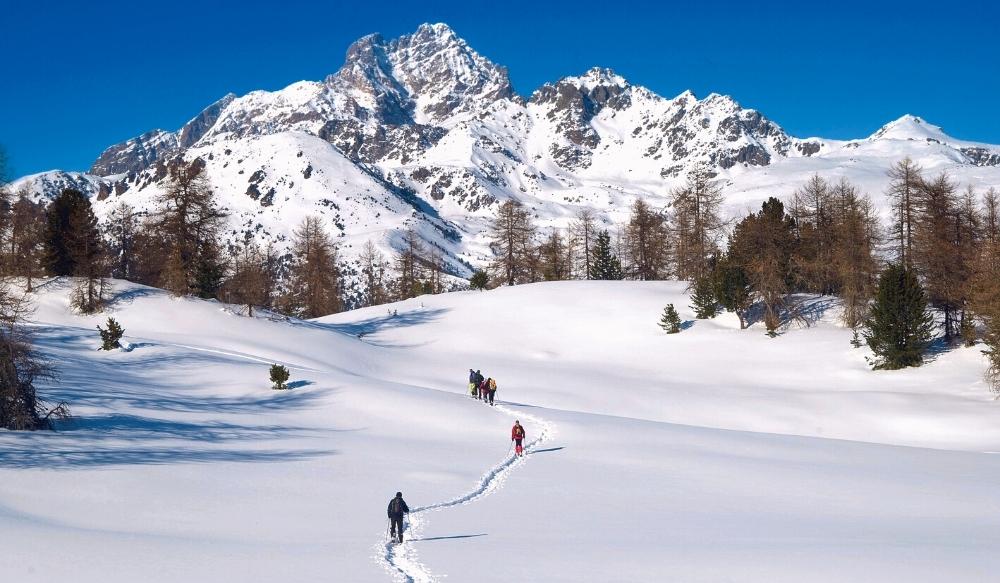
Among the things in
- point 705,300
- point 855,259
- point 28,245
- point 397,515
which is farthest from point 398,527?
point 855,259

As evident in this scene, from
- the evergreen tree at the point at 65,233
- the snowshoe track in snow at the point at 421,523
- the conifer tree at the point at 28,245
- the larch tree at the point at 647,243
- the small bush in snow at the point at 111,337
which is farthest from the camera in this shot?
the larch tree at the point at 647,243

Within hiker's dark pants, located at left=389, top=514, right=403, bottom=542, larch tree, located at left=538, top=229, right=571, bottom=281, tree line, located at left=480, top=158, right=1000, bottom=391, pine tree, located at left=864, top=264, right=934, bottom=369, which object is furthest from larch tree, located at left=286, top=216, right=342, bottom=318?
hiker's dark pants, located at left=389, top=514, right=403, bottom=542

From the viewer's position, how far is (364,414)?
2897 centimetres

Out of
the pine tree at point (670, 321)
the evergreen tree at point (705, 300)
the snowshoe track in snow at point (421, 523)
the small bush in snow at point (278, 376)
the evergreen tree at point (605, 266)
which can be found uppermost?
the evergreen tree at point (605, 266)

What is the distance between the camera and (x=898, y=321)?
38.4m

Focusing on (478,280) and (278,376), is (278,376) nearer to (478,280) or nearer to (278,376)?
(278,376)

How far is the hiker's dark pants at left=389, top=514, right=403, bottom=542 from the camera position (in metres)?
14.4

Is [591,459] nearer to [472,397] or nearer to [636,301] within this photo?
[472,397]

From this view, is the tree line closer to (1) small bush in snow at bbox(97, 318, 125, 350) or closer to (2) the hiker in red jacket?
(2) the hiker in red jacket

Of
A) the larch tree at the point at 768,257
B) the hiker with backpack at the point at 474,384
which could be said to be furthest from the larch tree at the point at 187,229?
the larch tree at the point at 768,257

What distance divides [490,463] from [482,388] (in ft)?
36.3

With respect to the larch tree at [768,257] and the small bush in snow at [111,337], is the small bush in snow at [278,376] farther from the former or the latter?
the larch tree at [768,257]

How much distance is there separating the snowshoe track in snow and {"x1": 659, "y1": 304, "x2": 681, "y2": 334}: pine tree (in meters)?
23.1

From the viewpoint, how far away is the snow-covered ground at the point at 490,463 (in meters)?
12.6
